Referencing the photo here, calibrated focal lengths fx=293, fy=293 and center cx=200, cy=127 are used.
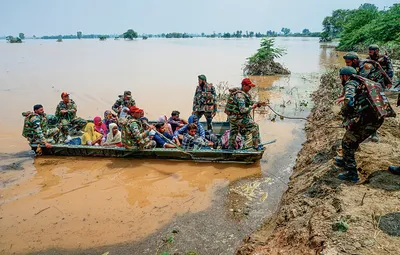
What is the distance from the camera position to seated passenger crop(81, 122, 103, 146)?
7.61 metres

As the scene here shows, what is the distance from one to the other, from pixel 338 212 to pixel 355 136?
1249 mm

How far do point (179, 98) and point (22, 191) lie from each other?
30.0 feet

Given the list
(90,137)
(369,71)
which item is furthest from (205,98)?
(369,71)

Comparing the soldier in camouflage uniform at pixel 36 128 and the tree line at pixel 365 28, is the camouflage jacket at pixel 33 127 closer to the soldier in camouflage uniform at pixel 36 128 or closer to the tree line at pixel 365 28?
the soldier in camouflage uniform at pixel 36 128

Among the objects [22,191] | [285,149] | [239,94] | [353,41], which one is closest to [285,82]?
[285,149]

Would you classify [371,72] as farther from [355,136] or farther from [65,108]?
[65,108]

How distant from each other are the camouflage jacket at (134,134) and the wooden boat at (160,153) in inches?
6.9

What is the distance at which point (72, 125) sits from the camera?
8.80 m

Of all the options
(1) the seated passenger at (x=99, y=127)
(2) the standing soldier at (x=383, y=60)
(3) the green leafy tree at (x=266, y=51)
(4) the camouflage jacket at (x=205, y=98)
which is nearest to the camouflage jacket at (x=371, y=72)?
(2) the standing soldier at (x=383, y=60)

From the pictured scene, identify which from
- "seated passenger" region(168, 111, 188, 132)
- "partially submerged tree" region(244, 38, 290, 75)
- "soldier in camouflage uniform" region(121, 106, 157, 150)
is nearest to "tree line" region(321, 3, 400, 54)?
"partially submerged tree" region(244, 38, 290, 75)

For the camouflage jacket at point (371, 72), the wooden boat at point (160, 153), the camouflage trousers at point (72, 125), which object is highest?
the camouflage jacket at point (371, 72)

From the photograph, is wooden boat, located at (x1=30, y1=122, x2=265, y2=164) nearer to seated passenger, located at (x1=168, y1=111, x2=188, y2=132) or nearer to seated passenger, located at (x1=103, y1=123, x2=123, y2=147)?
seated passenger, located at (x1=103, y1=123, x2=123, y2=147)

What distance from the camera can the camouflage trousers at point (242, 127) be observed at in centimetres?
612

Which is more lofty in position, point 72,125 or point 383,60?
point 383,60
